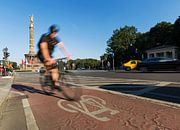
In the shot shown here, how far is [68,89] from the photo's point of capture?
25.5 ft

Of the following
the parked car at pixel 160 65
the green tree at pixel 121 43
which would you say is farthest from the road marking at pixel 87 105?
the green tree at pixel 121 43

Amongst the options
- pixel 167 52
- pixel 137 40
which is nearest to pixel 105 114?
pixel 167 52

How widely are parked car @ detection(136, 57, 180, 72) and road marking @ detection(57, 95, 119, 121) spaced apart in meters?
20.8

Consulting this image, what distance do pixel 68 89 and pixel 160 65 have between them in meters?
21.9

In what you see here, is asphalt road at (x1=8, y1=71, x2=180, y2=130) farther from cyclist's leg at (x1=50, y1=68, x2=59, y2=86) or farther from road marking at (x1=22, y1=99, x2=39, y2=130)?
cyclist's leg at (x1=50, y1=68, x2=59, y2=86)

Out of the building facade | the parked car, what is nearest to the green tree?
the building facade

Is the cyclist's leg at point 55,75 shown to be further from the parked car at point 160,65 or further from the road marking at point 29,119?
the parked car at point 160,65

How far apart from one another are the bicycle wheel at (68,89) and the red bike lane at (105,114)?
0.22 m

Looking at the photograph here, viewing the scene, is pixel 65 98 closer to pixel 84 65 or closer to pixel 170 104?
pixel 170 104

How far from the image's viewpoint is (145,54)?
285ft

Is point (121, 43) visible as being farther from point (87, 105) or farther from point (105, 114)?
point (105, 114)

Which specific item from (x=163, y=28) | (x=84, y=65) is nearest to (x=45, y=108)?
(x=163, y=28)

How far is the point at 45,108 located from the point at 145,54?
271 ft

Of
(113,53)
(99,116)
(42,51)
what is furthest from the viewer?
(113,53)
